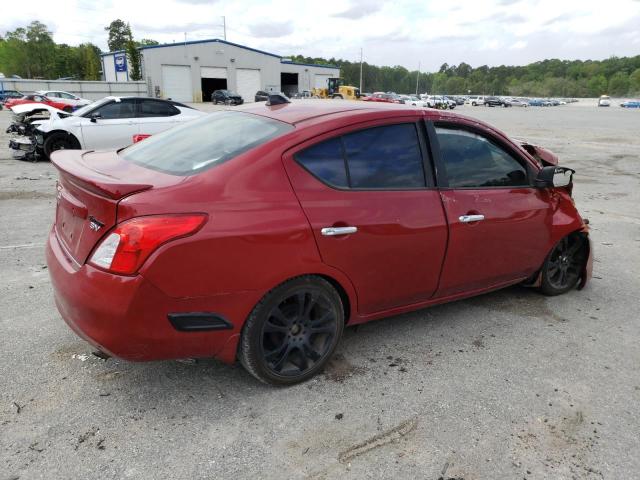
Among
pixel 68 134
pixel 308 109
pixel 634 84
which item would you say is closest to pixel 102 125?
pixel 68 134

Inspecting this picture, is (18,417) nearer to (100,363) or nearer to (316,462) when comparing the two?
(100,363)

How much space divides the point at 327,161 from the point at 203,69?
61.1 m

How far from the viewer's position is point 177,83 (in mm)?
58094

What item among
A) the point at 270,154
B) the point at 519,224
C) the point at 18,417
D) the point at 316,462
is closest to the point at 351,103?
the point at 270,154

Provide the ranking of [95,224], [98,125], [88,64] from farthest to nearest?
[88,64]
[98,125]
[95,224]

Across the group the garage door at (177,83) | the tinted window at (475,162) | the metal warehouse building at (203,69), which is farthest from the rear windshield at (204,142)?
the garage door at (177,83)

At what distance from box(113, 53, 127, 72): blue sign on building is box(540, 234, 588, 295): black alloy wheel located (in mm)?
69331

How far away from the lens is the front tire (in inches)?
108

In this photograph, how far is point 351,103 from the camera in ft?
11.8

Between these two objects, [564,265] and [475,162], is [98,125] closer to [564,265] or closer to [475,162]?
[475,162]

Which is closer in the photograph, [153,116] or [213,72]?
[153,116]

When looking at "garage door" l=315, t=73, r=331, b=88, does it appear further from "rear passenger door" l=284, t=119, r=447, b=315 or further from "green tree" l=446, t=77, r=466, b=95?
"green tree" l=446, t=77, r=466, b=95

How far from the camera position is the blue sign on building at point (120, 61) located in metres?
64.6

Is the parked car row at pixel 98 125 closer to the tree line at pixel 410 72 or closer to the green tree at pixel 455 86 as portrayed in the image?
the tree line at pixel 410 72
